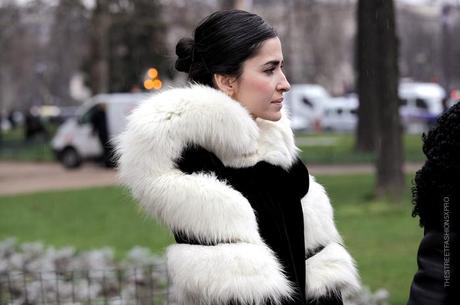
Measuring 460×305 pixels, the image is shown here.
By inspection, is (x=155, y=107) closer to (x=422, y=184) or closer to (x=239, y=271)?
(x=239, y=271)

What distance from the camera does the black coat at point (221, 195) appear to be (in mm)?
2790

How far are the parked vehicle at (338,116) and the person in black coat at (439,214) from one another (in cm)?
4611

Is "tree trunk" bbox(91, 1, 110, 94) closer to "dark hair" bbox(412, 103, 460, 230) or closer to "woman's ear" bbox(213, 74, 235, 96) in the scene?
"woman's ear" bbox(213, 74, 235, 96)

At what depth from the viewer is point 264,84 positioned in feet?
9.57

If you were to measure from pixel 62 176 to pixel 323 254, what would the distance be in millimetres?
21206

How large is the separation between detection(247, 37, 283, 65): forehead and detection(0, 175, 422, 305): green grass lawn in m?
4.82

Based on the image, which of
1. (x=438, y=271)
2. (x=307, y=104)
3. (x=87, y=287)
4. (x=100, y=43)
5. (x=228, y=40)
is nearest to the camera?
(x=438, y=271)

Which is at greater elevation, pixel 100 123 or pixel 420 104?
pixel 100 123

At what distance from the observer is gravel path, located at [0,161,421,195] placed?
20.7 m

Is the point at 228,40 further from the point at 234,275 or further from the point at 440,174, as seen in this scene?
the point at 440,174

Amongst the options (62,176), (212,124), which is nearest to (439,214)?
(212,124)

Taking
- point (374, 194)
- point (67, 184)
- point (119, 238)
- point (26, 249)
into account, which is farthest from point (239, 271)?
point (67, 184)

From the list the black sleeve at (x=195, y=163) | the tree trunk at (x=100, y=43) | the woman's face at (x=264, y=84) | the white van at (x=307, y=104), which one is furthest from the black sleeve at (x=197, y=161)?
the white van at (x=307, y=104)

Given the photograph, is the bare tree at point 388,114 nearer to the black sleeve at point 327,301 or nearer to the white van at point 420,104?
the black sleeve at point 327,301
